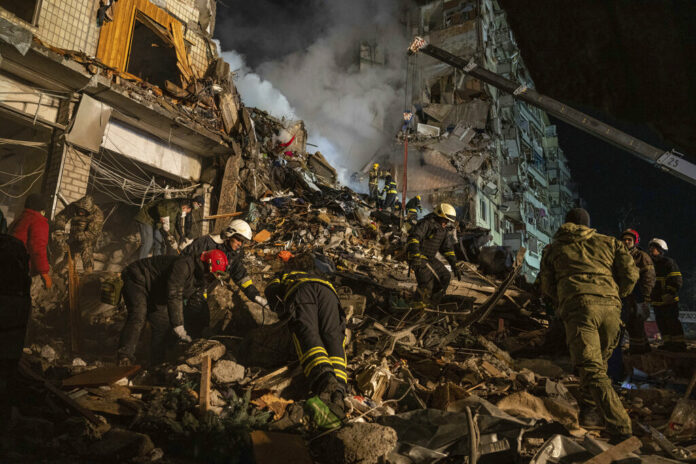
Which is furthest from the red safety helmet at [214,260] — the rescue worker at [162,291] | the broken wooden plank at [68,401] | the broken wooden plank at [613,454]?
the broken wooden plank at [613,454]

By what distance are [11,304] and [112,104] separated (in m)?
7.07

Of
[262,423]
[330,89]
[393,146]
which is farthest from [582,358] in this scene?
[330,89]

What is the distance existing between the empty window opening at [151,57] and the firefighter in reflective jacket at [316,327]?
8.81 m

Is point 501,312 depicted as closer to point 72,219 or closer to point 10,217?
point 72,219

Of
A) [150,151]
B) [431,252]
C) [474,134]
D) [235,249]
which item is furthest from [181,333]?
[474,134]

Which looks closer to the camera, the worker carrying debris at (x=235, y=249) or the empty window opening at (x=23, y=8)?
the worker carrying debris at (x=235, y=249)

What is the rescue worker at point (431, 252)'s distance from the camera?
6.15 meters

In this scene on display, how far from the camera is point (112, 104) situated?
7336 millimetres

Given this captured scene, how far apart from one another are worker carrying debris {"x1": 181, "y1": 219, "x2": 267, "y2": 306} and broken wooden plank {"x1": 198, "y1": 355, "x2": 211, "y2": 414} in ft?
3.80

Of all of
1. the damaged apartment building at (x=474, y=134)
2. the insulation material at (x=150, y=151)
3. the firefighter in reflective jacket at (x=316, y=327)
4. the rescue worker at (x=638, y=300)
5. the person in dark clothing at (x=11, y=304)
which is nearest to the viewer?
the person in dark clothing at (x=11, y=304)

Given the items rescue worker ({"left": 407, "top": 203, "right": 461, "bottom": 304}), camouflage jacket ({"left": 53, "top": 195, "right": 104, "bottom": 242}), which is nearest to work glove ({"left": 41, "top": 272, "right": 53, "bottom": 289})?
camouflage jacket ({"left": 53, "top": 195, "right": 104, "bottom": 242})

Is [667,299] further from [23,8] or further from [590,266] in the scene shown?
[23,8]

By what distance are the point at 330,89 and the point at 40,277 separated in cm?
2646

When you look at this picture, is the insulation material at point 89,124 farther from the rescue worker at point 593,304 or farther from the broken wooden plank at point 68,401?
the rescue worker at point 593,304
